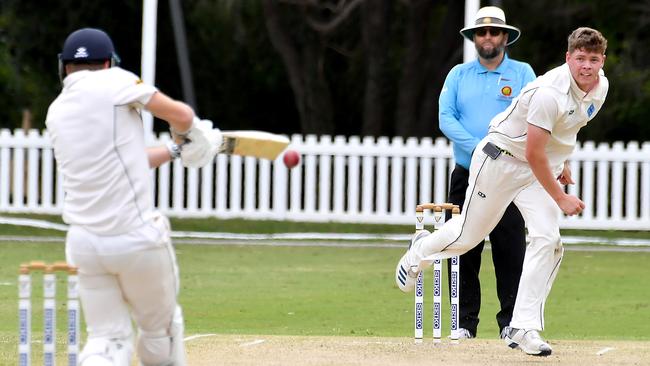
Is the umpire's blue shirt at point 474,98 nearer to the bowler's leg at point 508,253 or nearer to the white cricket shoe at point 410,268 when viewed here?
the bowler's leg at point 508,253

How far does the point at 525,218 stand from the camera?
315 inches

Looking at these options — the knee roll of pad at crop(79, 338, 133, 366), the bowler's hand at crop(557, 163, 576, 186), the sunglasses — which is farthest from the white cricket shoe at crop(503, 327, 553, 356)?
the knee roll of pad at crop(79, 338, 133, 366)

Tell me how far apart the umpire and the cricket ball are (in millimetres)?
9112

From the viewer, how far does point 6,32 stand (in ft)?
83.5

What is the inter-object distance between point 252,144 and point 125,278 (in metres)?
0.97

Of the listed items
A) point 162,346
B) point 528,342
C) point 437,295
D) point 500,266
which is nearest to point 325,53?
point 500,266

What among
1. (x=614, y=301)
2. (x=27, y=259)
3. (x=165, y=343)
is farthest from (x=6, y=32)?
(x=165, y=343)

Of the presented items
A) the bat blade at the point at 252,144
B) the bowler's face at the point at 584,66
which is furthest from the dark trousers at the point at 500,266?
the bat blade at the point at 252,144

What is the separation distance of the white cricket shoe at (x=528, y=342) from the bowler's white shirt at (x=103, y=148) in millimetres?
2839

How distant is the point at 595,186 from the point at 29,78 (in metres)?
13.8

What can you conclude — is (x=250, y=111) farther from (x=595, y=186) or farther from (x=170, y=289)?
(x=170, y=289)

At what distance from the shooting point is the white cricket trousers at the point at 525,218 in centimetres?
781

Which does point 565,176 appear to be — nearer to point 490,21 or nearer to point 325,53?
point 490,21

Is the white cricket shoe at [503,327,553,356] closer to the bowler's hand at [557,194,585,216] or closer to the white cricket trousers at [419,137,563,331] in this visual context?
the white cricket trousers at [419,137,563,331]
